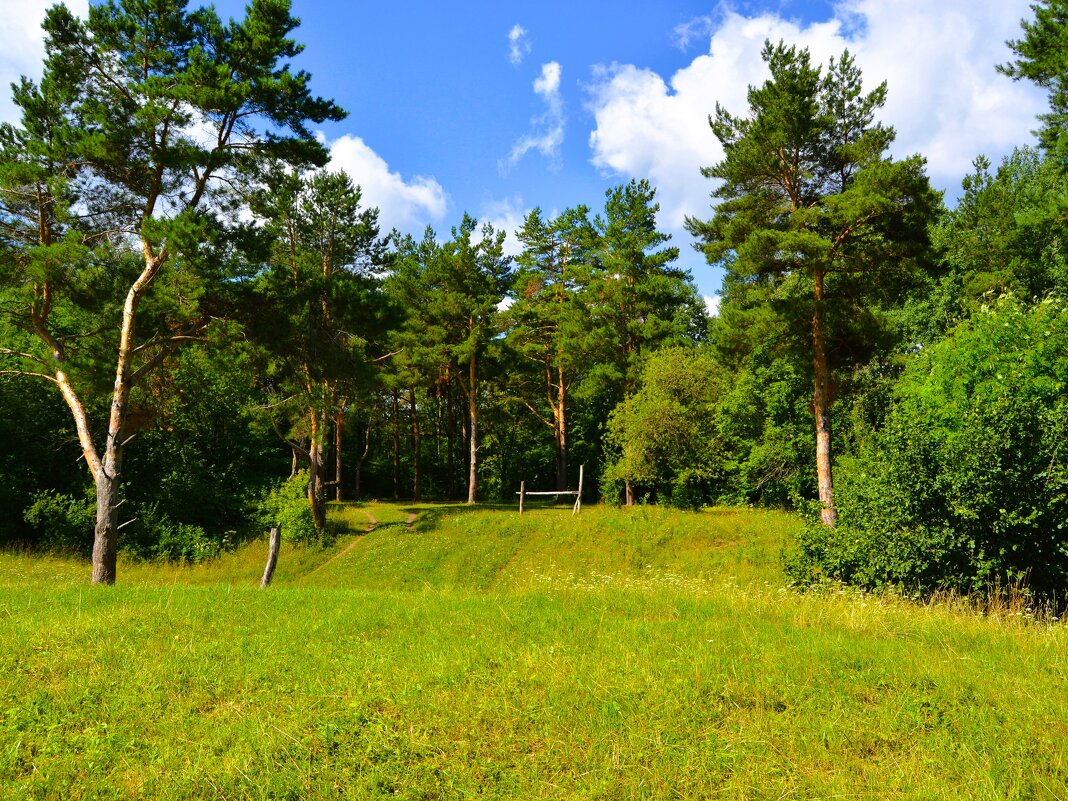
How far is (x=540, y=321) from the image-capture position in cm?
3538

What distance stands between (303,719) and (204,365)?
97.6ft

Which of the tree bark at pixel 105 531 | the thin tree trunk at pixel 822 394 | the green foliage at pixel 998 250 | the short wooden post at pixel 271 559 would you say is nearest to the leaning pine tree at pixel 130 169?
the tree bark at pixel 105 531

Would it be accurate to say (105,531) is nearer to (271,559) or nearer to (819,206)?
(271,559)

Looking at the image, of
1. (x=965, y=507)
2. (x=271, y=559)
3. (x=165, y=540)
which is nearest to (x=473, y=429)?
(x=165, y=540)

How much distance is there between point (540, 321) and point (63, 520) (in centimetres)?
2454

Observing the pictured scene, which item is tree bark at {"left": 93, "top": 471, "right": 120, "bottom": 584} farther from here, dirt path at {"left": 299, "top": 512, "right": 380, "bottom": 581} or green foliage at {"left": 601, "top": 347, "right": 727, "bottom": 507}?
green foliage at {"left": 601, "top": 347, "right": 727, "bottom": 507}

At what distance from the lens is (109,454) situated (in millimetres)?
12859

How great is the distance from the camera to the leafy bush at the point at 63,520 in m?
20.7

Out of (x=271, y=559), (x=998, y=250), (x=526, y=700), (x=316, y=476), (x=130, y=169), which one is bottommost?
(x=271, y=559)

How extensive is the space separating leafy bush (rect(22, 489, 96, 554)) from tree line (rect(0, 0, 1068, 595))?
5.2 inches

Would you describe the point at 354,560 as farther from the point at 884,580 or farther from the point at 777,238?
the point at 777,238


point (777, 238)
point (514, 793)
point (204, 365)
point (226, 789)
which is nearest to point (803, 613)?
point (514, 793)

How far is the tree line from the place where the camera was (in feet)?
40.3

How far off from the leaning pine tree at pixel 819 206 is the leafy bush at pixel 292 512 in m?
18.8
